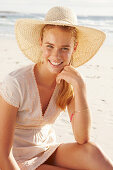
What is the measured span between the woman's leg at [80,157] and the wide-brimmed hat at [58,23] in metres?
0.79

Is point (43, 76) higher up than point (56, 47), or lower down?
lower down

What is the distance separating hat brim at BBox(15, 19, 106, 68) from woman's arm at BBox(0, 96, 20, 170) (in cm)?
67

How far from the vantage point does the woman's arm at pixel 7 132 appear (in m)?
2.24

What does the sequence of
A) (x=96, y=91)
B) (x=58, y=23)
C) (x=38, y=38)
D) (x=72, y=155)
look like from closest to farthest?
(x=58, y=23), (x=72, y=155), (x=38, y=38), (x=96, y=91)

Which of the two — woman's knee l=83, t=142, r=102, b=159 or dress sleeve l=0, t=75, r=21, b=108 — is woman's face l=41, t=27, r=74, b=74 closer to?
dress sleeve l=0, t=75, r=21, b=108

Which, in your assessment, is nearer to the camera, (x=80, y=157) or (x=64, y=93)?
(x=80, y=157)

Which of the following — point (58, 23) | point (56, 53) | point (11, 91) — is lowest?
point (11, 91)

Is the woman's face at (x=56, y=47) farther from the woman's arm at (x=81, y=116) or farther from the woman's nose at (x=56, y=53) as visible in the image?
the woman's arm at (x=81, y=116)

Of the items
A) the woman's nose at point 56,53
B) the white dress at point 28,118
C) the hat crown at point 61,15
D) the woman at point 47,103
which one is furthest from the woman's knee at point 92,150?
the hat crown at point 61,15

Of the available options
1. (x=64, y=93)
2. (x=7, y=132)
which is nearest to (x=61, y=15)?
(x=64, y=93)

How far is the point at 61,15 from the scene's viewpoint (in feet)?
7.95

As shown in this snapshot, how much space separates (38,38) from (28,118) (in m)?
0.71

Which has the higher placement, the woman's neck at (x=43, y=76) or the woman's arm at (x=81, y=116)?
the woman's neck at (x=43, y=76)

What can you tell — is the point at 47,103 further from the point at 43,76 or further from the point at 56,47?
the point at 56,47
